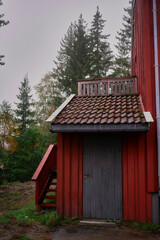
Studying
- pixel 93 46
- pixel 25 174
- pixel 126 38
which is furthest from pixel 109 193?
pixel 126 38

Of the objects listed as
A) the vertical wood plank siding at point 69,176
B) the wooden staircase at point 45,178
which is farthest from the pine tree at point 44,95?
the vertical wood plank siding at point 69,176

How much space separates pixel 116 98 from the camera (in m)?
6.72

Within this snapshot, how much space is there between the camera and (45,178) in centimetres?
718

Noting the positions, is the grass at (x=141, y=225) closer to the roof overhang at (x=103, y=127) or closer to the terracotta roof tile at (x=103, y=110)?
the roof overhang at (x=103, y=127)

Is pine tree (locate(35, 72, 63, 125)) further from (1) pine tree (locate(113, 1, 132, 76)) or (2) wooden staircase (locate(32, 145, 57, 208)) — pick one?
(2) wooden staircase (locate(32, 145, 57, 208))

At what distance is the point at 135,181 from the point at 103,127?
166cm

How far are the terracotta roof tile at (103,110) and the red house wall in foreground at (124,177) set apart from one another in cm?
61

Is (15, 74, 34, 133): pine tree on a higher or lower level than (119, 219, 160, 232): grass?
higher

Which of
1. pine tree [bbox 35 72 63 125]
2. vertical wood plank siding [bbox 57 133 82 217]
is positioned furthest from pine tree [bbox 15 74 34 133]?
vertical wood plank siding [bbox 57 133 82 217]

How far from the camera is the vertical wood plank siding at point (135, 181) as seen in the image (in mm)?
5168

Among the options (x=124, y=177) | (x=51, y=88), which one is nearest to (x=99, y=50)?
(x=51, y=88)

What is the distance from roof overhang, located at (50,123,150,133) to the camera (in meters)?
4.73

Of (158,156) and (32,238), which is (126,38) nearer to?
(158,156)

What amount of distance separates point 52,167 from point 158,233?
431 cm
